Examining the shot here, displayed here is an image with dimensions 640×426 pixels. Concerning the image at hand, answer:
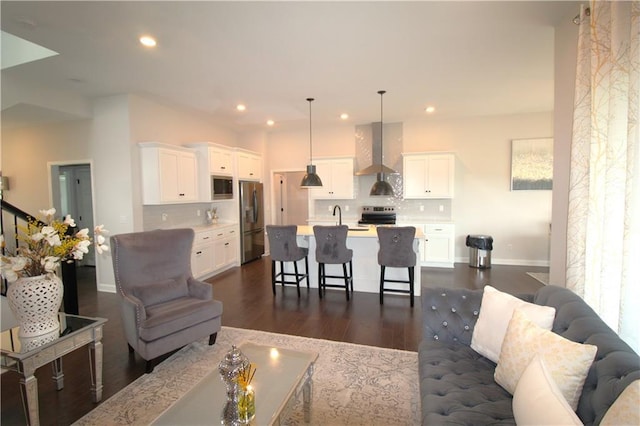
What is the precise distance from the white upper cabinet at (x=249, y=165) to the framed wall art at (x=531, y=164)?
531cm

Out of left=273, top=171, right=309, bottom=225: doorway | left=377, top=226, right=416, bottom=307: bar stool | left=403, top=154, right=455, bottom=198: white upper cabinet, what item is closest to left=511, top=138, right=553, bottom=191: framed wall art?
left=403, top=154, right=455, bottom=198: white upper cabinet

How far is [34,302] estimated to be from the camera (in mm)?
1948

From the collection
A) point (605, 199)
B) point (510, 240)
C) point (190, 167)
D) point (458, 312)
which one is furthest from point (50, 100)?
point (510, 240)

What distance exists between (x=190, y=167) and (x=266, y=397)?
178 inches

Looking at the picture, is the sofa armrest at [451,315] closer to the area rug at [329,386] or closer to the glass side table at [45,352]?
the area rug at [329,386]

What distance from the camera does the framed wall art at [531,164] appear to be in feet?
19.1

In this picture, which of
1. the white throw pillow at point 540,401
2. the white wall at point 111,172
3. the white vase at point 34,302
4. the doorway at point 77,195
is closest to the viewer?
the white throw pillow at point 540,401

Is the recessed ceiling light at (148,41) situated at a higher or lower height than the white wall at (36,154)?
higher

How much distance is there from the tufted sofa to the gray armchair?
1.98 meters

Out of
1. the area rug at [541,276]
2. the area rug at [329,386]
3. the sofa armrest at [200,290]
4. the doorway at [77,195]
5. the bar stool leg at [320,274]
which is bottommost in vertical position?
the area rug at [329,386]

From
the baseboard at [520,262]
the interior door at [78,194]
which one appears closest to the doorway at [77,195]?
the interior door at [78,194]

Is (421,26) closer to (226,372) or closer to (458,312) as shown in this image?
(458,312)

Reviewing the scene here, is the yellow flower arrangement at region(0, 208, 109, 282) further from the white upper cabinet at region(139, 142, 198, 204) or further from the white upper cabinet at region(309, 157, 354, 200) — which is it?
the white upper cabinet at region(309, 157, 354, 200)

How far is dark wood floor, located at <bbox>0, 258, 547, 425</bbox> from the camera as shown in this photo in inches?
89.7
